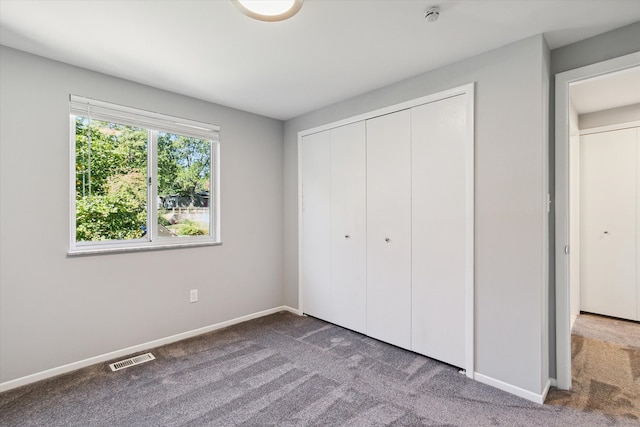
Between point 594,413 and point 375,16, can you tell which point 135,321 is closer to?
point 375,16

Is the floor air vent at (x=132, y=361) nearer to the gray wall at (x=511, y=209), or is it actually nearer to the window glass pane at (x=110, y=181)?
the window glass pane at (x=110, y=181)

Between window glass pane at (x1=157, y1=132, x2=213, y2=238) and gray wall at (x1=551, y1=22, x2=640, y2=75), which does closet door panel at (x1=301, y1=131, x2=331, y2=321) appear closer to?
window glass pane at (x1=157, y1=132, x2=213, y2=238)

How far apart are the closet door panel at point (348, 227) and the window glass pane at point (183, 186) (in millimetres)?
1390

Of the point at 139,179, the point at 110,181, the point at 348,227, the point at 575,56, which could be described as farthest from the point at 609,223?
the point at 110,181

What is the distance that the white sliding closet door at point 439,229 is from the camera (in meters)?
2.40

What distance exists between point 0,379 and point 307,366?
2.15 m

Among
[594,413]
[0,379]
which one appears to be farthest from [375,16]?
[0,379]

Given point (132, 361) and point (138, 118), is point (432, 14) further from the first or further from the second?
point (132, 361)

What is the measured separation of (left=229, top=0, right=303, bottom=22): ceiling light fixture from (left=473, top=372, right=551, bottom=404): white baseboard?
266 cm

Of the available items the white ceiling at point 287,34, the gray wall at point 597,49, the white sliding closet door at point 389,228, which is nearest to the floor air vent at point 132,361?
the white sliding closet door at point 389,228

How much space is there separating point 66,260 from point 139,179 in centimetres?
88

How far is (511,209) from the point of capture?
2145mm

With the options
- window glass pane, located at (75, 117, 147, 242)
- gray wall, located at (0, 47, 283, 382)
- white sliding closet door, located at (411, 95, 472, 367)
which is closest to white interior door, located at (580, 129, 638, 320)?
white sliding closet door, located at (411, 95, 472, 367)

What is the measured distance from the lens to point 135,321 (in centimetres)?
278
